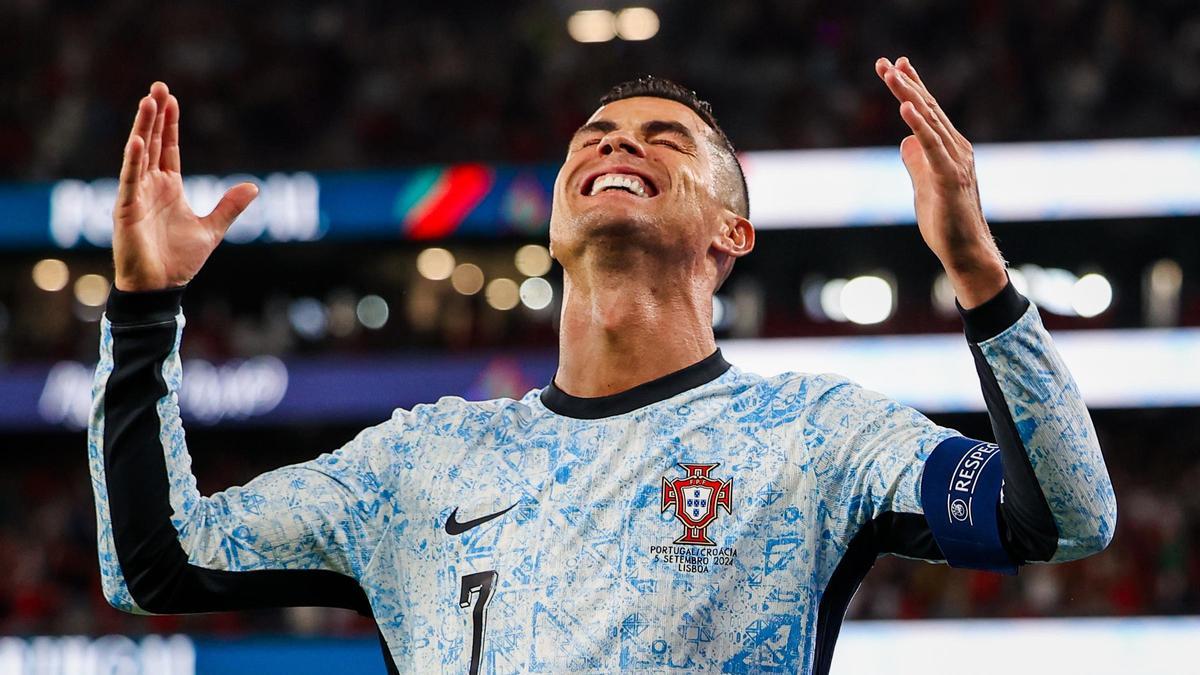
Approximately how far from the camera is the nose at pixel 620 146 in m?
3.02

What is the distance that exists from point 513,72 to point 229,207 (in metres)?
11.1

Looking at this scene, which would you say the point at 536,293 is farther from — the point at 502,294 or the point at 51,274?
the point at 51,274

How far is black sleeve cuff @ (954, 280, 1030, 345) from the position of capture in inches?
82.9

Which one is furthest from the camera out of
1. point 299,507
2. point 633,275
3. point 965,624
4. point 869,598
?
point 869,598

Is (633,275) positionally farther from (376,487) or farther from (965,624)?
(965,624)

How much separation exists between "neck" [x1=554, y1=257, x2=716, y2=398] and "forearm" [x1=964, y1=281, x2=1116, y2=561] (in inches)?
31.6

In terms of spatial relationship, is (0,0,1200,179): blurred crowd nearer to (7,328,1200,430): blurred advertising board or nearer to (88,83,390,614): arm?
(7,328,1200,430): blurred advertising board

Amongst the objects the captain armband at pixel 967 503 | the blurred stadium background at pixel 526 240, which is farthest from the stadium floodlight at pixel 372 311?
the captain armband at pixel 967 503

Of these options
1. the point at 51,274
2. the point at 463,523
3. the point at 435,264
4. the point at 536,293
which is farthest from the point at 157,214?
the point at 51,274

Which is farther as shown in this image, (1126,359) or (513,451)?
(1126,359)

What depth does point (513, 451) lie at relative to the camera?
269 centimetres

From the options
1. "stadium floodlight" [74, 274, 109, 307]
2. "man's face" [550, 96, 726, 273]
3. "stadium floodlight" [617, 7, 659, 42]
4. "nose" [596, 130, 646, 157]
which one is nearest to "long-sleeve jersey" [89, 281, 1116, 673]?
"man's face" [550, 96, 726, 273]

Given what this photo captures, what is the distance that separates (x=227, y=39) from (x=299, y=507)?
41.0 feet

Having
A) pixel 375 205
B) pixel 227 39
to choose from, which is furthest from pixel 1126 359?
pixel 227 39
